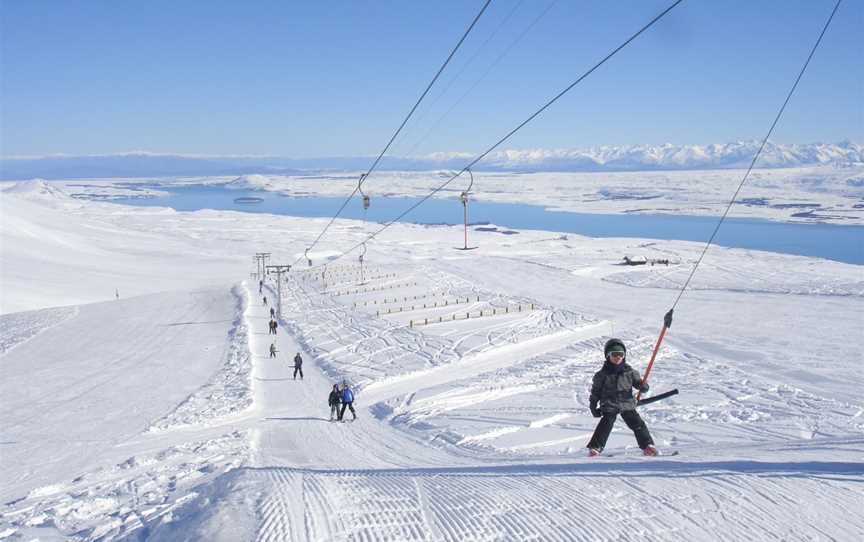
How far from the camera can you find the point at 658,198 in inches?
6073

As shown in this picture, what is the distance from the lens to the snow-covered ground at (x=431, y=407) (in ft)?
15.9

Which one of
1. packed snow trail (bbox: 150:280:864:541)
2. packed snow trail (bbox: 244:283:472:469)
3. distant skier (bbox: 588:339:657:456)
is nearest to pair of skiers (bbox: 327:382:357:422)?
packed snow trail (bbox: 244:283:472:469)

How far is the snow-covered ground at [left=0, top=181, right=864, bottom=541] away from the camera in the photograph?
485cm

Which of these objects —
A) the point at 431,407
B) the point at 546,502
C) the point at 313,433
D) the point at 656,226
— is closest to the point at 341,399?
the point at 313,433

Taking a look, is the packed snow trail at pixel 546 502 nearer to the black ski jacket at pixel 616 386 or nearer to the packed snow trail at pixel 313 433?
the black ski jacket at pixel 616 386

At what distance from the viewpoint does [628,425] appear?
6.30 m

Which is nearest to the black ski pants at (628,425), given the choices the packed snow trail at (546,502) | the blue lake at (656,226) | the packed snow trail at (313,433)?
the packed snow trail at (546,502)

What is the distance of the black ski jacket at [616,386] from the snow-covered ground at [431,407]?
0.61m

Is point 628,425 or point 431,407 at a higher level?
point 628,425

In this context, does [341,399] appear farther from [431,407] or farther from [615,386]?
[615,386]

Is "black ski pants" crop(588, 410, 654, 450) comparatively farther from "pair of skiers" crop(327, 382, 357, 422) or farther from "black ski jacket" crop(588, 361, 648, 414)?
"pair of skiers" crop(327, 382, 357, 422)

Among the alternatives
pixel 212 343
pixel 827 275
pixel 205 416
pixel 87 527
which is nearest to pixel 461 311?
pixel 212 343

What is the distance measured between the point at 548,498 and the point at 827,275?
44.8 meters

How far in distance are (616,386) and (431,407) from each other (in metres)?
8.43
